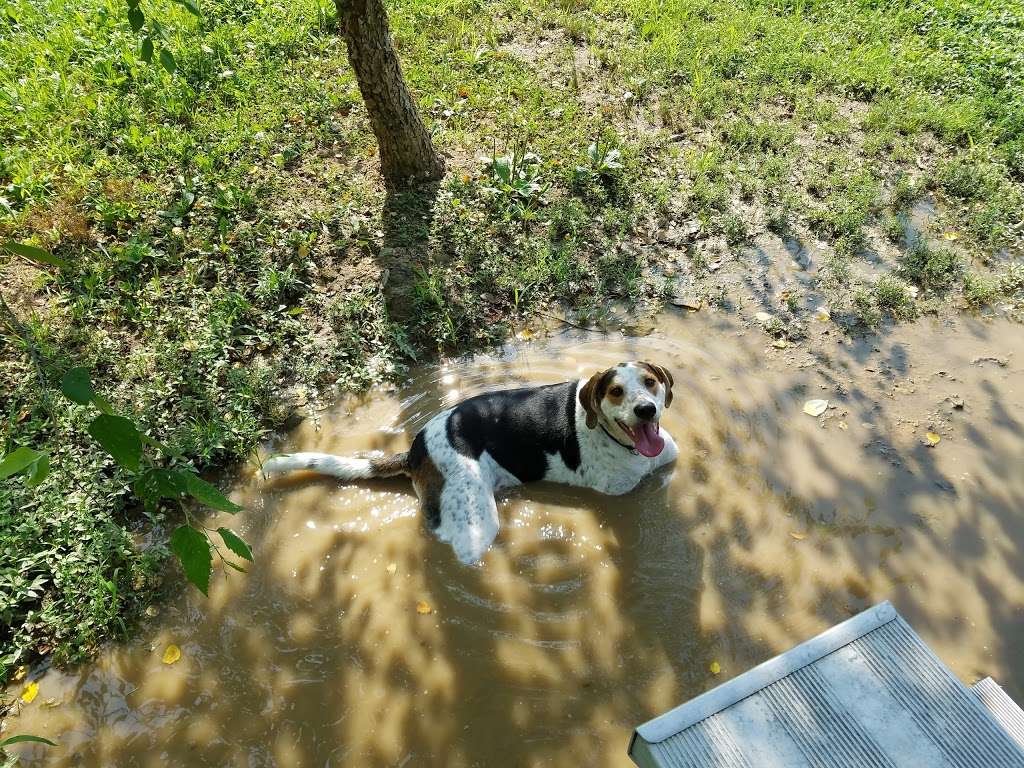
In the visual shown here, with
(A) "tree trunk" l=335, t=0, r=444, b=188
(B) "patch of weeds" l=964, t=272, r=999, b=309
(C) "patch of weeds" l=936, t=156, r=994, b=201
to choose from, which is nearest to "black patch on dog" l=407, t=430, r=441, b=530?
(A) "tree trunk" l=335, t=0, r=444, b=188

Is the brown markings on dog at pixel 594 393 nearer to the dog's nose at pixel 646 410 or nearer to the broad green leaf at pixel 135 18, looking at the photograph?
the dog's nose at pixel 646 410

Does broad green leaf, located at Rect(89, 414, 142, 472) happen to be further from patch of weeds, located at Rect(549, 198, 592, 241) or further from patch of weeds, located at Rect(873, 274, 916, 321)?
patch of weeds, located at Rect(873, 274, 916, 321)

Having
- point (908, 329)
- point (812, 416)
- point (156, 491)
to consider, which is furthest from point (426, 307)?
point (156, 491)

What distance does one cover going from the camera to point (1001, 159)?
6750 millimetres

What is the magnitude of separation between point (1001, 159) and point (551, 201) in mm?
4669

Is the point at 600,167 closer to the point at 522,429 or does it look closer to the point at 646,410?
the point at 522,429

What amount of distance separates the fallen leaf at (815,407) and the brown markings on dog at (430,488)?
278 cm

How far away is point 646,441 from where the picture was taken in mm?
4109

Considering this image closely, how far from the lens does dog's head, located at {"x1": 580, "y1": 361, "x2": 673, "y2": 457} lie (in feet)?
12.8

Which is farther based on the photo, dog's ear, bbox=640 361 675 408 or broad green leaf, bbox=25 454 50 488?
dog's ear, bbox=640 361 675 408

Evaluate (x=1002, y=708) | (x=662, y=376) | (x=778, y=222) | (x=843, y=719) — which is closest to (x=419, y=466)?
(x=662, y=376)

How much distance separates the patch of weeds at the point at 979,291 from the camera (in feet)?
18.4

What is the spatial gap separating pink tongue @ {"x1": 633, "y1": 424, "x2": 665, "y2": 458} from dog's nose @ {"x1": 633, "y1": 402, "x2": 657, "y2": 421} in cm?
21

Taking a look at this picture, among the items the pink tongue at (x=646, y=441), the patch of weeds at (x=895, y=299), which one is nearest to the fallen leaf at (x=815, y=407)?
the patch of weeds at (x=895, y=299)
